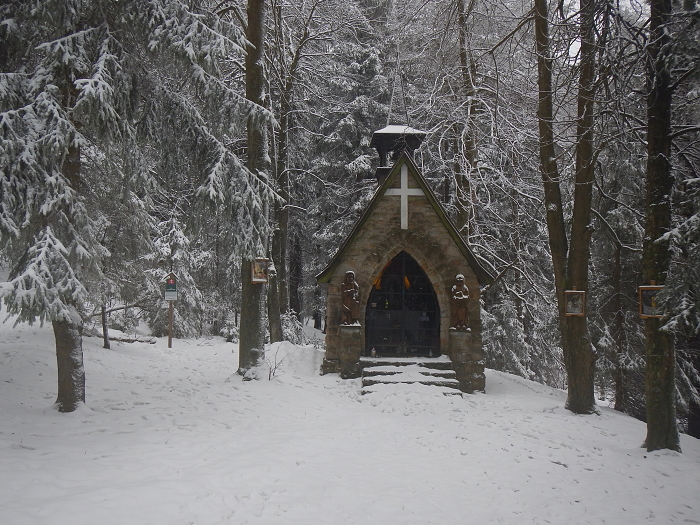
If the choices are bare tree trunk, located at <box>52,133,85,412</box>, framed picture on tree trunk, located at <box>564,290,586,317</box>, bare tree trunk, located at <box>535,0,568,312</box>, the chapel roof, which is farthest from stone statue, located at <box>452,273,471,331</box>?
bare tree trunk, located at <box>52,133,85,412</box>

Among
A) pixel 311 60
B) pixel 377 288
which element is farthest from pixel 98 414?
pixel 311 60

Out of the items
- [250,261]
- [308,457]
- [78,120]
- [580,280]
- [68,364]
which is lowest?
[308,457]

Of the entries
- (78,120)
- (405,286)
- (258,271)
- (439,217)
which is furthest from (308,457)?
(439,217)

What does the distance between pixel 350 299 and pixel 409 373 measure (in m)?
2.01

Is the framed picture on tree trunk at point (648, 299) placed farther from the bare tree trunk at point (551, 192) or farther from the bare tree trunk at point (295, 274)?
the bare tree trunk at point (295, 274)

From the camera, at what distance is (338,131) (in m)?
17.9

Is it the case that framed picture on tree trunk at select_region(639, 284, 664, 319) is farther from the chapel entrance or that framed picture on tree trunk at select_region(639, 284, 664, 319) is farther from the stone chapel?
the chapel entrance

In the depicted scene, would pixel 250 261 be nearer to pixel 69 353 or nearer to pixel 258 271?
pixel 258 271

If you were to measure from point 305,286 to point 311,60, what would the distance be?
A: 30.1 ft

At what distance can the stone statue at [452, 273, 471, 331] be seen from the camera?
10250 mm

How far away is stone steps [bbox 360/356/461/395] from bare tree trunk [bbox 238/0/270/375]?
2.33m

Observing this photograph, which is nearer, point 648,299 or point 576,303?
point 648,299

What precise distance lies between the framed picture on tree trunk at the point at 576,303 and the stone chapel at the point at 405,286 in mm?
2302

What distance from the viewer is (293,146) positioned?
54.6 ft
